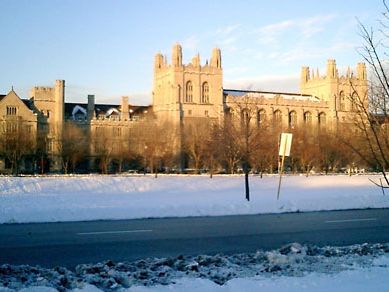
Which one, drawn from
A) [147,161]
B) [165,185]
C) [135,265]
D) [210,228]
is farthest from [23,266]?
[147,161]

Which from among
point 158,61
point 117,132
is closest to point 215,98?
point 158,61

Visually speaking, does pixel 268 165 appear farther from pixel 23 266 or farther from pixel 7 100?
pixel 23 266

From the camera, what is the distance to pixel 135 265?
8.57 m

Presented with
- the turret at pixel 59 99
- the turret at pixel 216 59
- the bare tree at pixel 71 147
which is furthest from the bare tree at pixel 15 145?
the turret at pixel 216 59

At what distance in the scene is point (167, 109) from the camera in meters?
106

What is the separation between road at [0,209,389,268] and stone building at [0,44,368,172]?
165 feet

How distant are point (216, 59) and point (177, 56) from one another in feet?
32.1

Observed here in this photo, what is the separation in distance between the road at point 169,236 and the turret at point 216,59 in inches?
3862

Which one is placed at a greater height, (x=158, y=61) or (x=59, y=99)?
(x=158, y=61)

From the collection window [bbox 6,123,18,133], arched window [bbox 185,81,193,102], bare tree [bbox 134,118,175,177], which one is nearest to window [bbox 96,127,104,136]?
bare tree [bbox 134,118,175,177]

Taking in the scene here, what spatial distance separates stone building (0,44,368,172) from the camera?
82.0m

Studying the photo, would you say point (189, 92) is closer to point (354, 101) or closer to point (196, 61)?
point (196, 61)

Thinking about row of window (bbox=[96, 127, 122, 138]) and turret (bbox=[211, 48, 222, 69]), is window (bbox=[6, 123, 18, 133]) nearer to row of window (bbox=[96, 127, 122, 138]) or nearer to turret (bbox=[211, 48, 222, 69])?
row of window (bbox=[96, 127, 122, 138])

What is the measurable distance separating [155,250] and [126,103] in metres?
92.7
